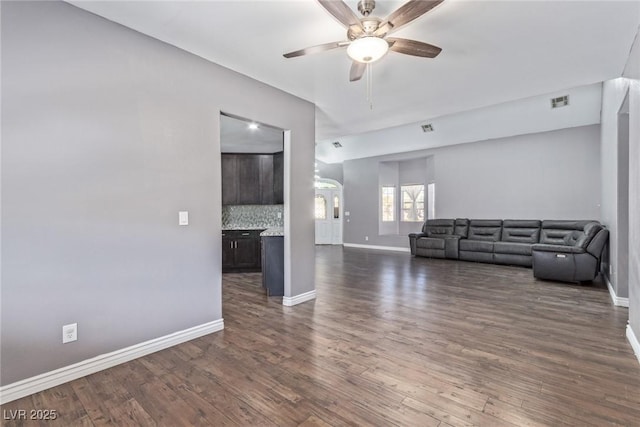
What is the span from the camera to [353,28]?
222 centimetres

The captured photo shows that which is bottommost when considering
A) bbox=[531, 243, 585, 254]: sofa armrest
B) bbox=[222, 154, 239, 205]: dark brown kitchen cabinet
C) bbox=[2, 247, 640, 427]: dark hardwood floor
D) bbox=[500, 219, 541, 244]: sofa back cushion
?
bbox=[2, 247, 640, 427]: dark hardwood floor

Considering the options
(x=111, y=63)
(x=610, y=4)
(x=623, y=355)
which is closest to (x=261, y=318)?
(x=111, y=63)

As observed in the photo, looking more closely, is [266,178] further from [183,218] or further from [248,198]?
[183,218]

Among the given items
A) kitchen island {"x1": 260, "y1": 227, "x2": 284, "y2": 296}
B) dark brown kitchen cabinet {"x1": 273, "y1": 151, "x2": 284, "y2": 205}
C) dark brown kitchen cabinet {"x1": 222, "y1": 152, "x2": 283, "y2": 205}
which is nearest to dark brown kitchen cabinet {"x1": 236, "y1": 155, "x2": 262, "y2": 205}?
dark brown kitchen cabinet {"x1": 222, "y1": 152, "x2": 283, "y2": 205}

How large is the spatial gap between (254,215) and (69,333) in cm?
472

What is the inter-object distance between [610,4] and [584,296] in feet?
12.5

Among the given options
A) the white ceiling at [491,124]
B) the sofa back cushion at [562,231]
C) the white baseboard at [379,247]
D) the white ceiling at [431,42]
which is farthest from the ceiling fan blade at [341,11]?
the white baseboard at [379,247]

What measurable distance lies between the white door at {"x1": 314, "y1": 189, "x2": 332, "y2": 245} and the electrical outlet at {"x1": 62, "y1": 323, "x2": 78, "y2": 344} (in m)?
9.45

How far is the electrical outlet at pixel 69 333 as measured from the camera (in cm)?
225

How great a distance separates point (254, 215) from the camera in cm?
690

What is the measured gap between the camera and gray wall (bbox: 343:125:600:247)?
6699mm

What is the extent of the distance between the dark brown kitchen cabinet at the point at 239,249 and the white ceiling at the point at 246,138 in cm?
168

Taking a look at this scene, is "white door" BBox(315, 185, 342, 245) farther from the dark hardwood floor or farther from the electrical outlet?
the electrical outlet

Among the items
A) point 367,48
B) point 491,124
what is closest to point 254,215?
point 367,48
